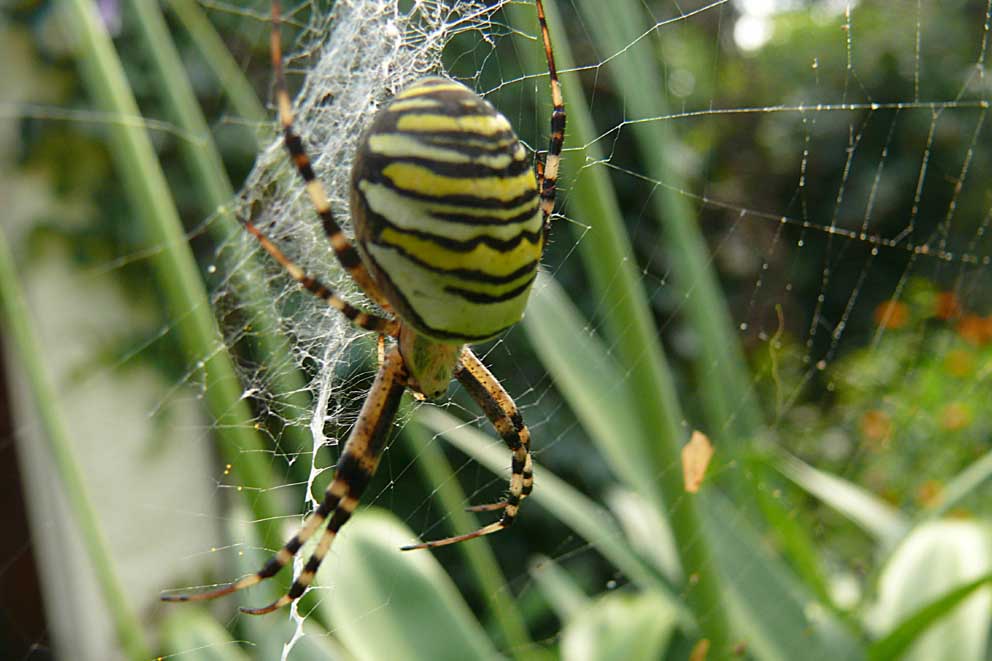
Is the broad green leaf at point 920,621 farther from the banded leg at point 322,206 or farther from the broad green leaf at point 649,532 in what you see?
the banded leg at point 322,206

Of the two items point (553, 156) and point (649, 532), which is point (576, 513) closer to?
point (649, 532)

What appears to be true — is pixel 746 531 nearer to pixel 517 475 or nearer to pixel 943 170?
pixel 517 475

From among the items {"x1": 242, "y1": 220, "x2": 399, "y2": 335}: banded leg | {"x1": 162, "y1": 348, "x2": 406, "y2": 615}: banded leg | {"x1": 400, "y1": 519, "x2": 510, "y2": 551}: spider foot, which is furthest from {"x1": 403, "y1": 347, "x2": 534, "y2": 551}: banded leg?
{"x1": 242, "y1": 220, "x2": 399, "y2": 335}: banded leg

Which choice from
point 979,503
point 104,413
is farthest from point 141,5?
point 104,413

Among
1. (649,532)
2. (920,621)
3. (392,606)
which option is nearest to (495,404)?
(392,606)

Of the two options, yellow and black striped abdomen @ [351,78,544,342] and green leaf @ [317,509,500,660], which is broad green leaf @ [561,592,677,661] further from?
yellow and black striped abdomen @ [351,78,544,342]

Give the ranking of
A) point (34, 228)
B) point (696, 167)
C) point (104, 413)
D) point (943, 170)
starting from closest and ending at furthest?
point (34, 228) < point (104, 413) < point (696, 167) < point (943, 170)
